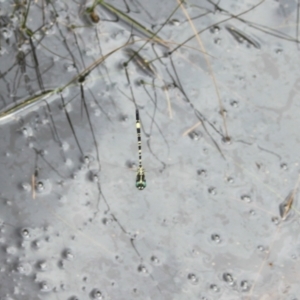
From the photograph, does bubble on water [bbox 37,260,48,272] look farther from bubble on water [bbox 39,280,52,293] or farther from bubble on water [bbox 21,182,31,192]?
bubble on water [bbox 21,182,31,192]

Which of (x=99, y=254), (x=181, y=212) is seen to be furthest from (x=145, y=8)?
(x=99, y=254)

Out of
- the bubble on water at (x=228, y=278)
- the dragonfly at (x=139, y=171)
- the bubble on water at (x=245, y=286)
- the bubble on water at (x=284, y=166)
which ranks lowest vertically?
the bubble on water at (x=245, y=286)

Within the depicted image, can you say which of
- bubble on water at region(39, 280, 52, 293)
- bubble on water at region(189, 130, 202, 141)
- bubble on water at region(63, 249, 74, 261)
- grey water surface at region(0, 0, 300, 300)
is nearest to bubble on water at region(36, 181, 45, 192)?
grey water surface at region(0, 0, 300, 300)

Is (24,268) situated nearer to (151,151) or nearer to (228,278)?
(151,151)

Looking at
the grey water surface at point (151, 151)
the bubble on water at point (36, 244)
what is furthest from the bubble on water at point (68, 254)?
the bubble on water at point (36, 244)

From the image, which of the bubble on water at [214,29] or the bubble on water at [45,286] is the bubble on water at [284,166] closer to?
the bubble on water at [214,29]

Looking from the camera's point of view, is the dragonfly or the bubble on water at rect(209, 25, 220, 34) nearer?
the dragonfly

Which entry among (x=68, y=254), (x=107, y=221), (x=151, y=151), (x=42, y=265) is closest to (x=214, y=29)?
(x=151, y=151)

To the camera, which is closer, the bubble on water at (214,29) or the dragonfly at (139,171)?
the dragonfly at (139,171)

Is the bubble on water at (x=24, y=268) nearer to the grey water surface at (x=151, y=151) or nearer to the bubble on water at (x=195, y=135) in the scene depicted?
the grey water surface at (x=151, y=151)

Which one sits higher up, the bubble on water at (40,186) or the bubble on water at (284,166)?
the bubble on water at (40,186)

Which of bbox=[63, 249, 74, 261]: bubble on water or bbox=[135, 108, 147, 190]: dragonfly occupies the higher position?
bbox=[135, 108, 147, 190]: dragonfly

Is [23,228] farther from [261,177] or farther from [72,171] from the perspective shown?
[261,177]
